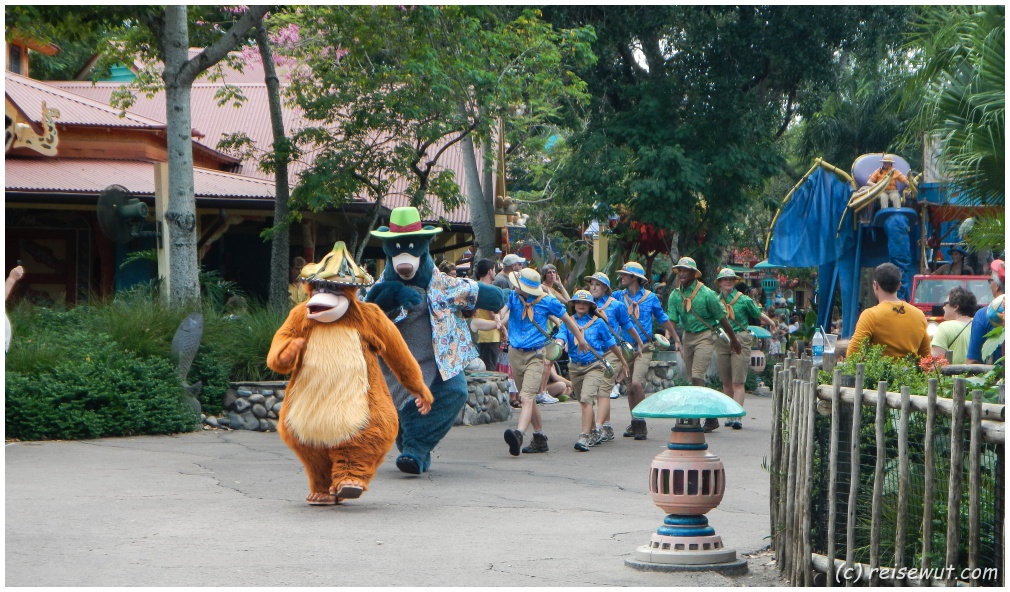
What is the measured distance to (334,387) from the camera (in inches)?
295

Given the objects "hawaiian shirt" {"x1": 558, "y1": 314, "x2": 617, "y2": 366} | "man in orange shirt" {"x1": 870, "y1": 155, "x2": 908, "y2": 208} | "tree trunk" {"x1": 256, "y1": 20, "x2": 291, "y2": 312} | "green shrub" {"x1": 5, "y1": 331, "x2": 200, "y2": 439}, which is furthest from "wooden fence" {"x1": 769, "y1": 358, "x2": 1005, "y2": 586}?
"man in orange shirt" {"x1": 870, "y1": 155, "x2": 908, "y2": 208}

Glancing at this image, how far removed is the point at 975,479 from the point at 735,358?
8585 millimetres

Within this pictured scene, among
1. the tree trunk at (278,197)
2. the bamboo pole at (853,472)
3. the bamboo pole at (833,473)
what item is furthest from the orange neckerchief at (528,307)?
the bamboo pole at (853,472)

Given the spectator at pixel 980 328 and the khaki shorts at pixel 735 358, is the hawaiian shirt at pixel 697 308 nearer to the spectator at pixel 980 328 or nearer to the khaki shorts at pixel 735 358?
the khaki shorts at pixel 735 358

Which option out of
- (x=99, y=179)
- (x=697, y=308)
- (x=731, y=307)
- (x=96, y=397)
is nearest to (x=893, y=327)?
(x=697, y=308)

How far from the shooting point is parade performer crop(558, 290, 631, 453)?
1103 cm

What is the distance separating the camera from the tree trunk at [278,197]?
15672mm

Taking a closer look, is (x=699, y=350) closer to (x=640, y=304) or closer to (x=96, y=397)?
(x=640, y=304)

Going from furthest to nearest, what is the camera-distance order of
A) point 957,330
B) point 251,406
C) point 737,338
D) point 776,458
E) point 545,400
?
point 545,400
point 737,338
point 251,406
point 957,330
point 776,458

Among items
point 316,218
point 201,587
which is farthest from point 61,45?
point 201,587

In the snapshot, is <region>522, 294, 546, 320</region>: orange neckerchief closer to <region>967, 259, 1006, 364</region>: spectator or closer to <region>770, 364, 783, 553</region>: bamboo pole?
<region>967, 259, 1006, 364</region>: spectator

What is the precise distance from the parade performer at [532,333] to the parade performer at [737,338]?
2.56m

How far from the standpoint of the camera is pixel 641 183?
72.6 ft

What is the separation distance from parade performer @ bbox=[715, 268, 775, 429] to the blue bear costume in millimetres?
4225
